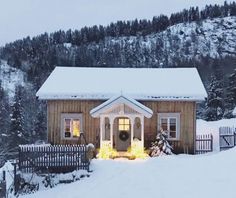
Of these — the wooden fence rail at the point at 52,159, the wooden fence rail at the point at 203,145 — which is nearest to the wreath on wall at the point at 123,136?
the wooden fence rail at the point at 203,145

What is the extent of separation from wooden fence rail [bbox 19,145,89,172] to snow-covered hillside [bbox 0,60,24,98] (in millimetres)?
99687

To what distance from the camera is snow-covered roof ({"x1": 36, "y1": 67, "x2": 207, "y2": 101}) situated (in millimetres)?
25797

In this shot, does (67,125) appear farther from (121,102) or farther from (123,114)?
(121,102)

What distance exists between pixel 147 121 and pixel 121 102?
2147 mm

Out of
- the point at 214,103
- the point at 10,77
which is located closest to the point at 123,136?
the point at 214,103

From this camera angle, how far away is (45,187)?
65.8 feet

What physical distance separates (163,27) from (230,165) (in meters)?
170

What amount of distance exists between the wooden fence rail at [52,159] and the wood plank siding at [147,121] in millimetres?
4455

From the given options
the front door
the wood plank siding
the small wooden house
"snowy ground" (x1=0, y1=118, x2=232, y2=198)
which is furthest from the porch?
"snowy ground" (x1=0, y1=118, x2=232, y2=198)

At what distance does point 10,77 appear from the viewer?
13362 cm

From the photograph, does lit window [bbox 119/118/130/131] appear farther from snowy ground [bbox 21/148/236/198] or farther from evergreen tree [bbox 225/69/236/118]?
evergreen tree [bbox 225/69/236/118]

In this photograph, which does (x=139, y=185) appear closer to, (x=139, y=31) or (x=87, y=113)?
(x=87, y=113)

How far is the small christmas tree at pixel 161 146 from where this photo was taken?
24.5m

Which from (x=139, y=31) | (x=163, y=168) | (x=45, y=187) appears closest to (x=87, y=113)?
(x=45, y=187)
